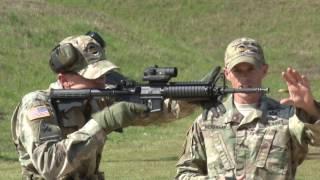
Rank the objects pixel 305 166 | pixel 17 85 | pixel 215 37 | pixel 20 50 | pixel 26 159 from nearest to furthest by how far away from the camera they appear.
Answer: pixel 26 159, pixel 305 166, pixel 17 85, pixel 20 50, pixel 215 37

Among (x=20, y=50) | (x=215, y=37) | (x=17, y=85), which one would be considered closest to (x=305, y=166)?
(x=17, y=85)

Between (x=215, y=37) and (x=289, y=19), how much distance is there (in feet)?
14.8

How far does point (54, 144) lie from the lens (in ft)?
15.7

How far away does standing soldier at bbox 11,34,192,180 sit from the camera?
4.70 meters

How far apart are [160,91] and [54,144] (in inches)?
25.4

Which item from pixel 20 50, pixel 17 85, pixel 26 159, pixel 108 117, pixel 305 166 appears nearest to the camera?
pixel 108 117

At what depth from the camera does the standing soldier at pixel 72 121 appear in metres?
4.70

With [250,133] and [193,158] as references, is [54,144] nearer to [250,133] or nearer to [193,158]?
[193,158]

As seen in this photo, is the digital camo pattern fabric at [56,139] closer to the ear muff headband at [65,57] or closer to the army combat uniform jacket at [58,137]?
the army combat uniform jacket at [58,137]

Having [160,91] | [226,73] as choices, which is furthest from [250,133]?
[160,91]

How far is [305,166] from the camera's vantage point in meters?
14.7

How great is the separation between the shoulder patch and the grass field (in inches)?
347

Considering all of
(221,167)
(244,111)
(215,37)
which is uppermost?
(244,111)

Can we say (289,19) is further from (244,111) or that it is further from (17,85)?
(244,111)
